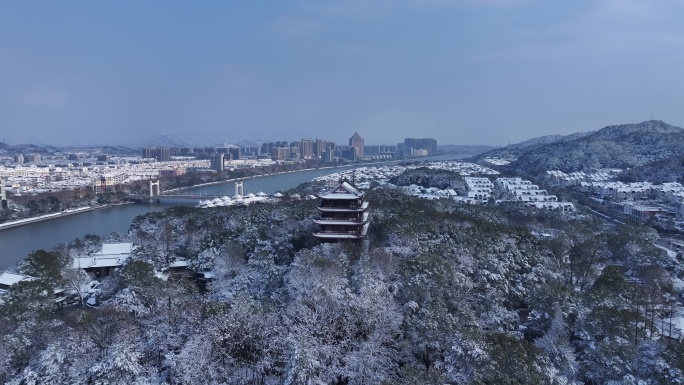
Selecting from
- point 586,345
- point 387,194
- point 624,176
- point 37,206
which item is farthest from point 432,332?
point 624,176

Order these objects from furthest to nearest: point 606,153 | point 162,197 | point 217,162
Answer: point 217,162 < point 606,153 < point 162,197

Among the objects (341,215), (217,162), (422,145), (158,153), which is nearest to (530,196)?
(341,215)

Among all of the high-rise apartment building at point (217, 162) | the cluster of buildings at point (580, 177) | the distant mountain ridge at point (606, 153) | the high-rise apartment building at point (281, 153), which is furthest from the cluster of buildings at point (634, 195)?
the high-rise apartment building at point (281, 153)

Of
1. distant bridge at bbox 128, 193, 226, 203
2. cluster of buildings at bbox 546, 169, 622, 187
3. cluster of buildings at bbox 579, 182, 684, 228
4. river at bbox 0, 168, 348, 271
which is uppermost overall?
cluster of buildings at bbox 546, 169, 622, 187

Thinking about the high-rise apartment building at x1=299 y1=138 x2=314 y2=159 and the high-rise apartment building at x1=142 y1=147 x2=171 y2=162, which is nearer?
the high-rise apartment building at x1=142 y1=147 x2=171 y2=162

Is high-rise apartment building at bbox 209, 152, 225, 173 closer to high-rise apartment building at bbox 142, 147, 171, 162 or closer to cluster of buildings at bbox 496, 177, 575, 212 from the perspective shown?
high-rise apartment building at bbox 142, 147, 171, 162

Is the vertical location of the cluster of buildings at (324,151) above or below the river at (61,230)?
above

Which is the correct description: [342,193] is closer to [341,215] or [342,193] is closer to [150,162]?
[341,215]

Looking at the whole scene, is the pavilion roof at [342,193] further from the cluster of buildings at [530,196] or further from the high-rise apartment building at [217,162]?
the high-rise apartment building at [217,162]

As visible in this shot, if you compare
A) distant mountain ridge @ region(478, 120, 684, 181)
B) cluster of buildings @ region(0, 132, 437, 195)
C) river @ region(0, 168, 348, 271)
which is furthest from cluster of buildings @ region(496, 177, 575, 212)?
cluster of buildings @ region(0, 132, 437, 195)
